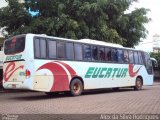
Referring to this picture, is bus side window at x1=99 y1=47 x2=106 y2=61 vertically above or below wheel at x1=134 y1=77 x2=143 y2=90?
above

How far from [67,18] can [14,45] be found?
280 inches

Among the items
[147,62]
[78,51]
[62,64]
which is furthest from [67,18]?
[147,62]

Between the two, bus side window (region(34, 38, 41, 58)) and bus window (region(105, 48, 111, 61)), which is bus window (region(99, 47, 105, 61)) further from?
bus side window (region(34, 38, 41, 58))

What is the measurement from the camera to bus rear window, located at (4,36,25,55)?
1623cm

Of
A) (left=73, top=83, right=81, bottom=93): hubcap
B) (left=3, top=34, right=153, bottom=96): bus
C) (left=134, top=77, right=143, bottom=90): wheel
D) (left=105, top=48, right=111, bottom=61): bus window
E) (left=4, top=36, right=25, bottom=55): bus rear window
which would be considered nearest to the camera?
(left=3, top=34, right=153, bottom=96): bus

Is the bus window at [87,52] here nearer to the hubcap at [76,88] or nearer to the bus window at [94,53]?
the bus window at [94,53]

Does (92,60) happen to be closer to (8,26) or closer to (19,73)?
(19,73)

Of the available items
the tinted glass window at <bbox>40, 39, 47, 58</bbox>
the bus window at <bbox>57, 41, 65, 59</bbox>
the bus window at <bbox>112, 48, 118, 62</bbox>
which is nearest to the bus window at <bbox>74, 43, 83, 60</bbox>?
the bus window at <bbox>57, 41, 65, 59</bbox>

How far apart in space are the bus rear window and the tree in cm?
590

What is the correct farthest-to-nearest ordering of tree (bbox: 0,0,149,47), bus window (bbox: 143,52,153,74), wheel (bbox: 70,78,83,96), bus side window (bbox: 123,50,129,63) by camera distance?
bus window (bbox: 143,52,153,74), tree (bbox: 0,0,149,47), bus side window (bbox: 123,50,129,63), wheel (bbox: 70,78,83,96)

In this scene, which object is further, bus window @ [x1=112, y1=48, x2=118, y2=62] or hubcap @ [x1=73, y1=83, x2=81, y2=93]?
bus window @ [x1=112, y1=48, x2=118, y2=62]

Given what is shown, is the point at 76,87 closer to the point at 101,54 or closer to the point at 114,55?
the point at 101,54

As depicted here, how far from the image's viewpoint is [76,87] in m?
18.6

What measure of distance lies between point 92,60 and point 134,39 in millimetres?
10806
